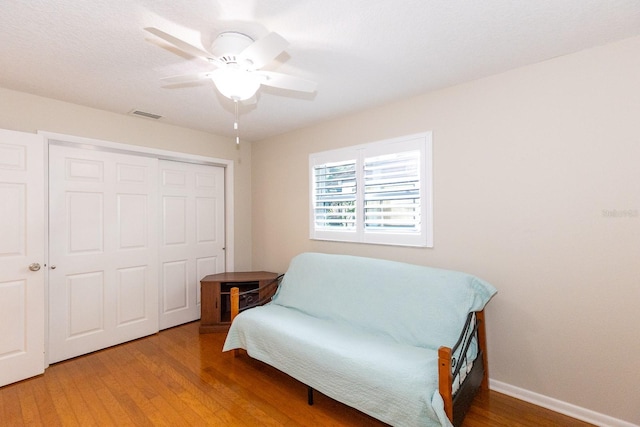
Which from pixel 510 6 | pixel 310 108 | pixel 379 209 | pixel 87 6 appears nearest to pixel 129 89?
pixel 87 6

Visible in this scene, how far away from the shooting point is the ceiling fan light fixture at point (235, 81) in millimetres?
1685

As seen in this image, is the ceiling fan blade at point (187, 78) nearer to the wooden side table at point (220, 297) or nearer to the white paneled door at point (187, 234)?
the white paneled door at point (187, 234)

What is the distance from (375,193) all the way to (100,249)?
281 centimetres

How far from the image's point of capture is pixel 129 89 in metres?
2.52

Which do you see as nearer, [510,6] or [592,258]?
[510,6]

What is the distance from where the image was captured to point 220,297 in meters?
3.51

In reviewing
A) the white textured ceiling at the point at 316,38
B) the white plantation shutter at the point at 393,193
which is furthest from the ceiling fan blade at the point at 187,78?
the white plantation shutter at the point at 393,193

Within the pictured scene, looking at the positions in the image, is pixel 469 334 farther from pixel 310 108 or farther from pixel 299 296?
pixel 310 108

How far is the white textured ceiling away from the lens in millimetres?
1547

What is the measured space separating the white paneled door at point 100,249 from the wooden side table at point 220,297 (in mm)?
542

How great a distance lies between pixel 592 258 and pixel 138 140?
4.09m

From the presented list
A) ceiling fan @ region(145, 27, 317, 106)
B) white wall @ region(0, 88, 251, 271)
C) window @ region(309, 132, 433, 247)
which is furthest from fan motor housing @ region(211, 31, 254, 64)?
white wall @ region(0, 88, 251, 271)

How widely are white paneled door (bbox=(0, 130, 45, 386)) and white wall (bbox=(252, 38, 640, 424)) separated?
10.6ft

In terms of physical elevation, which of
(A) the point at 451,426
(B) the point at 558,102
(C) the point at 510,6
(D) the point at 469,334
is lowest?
(A) the point at 451,426
